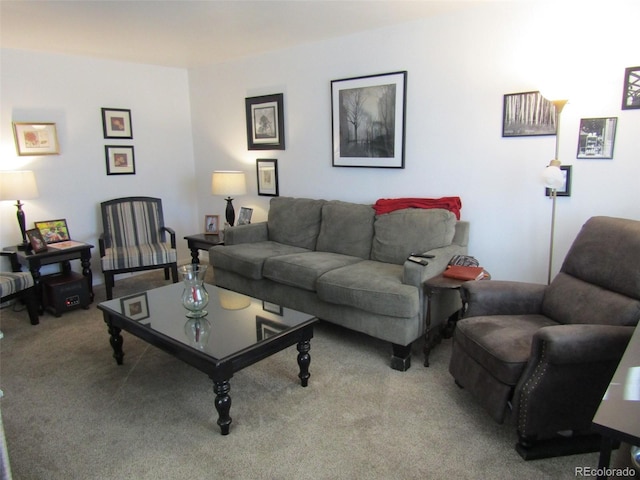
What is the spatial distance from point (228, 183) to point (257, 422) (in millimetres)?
2834

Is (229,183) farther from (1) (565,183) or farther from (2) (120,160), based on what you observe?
(1) (565,183)

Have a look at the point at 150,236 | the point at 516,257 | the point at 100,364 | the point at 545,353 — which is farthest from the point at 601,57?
the point at 150,236

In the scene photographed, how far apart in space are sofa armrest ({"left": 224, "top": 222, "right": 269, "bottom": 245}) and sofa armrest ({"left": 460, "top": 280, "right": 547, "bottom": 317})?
2.31 m

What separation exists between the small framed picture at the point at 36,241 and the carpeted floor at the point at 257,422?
974 millimetres

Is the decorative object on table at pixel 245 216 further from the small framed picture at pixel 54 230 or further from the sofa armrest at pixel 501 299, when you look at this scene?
the sofa armrest at pixel 501 299

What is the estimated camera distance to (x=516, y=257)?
3.20 metres

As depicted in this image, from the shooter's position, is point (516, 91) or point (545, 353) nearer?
point (545, 353)

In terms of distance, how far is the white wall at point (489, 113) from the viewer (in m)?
2.71

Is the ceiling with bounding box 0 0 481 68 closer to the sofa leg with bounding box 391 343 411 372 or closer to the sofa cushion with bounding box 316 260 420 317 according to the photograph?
the sofa cushion with bounding box 316 260 420 317

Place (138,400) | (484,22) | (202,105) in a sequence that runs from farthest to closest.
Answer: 1. (202,105)
2. (484,22)
3. (138,400)

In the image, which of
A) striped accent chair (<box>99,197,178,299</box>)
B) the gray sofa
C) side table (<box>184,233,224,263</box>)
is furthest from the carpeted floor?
side table (<box>184,233,224,263</box>)

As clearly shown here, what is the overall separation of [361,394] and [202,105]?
407cm

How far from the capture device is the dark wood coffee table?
209 cm

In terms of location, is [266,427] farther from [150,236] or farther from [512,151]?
[150,236]
